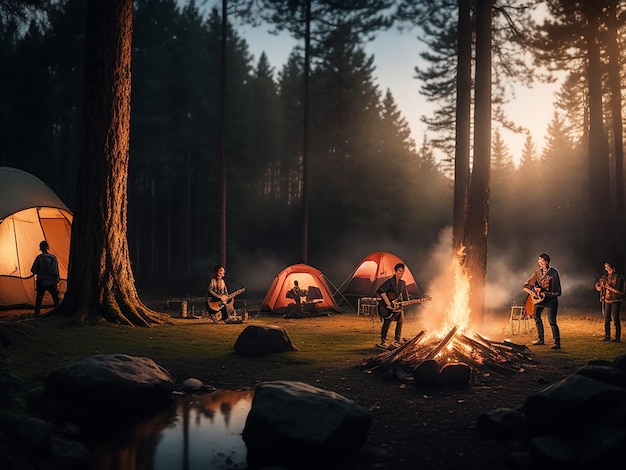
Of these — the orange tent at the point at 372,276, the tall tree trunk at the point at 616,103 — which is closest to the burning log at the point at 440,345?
the orange tent at the point at 372,276

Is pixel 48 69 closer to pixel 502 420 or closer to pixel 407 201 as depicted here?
pixel 407 201

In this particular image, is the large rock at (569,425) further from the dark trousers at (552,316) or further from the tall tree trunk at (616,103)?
the tall tree trunk at (616,103)

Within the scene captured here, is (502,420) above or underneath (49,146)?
underneath

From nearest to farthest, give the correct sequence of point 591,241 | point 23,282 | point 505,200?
point 23,282 → point 591,241 → point 505,200

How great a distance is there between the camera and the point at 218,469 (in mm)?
5117

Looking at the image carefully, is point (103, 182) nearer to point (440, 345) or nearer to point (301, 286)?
point (440, 345)

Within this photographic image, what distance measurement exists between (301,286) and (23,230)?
907 cm

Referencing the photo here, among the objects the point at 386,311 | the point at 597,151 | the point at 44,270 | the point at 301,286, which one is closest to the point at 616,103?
the point at 597,151

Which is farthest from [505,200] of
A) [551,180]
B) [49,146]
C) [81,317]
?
[81,317]

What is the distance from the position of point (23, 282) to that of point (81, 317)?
594 cm

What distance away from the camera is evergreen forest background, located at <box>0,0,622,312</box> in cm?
3375

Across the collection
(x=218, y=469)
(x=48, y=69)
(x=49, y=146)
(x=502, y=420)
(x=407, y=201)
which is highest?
(x=48, y=69)

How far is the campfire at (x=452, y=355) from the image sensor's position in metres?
8.78

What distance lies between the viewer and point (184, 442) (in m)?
5.85
